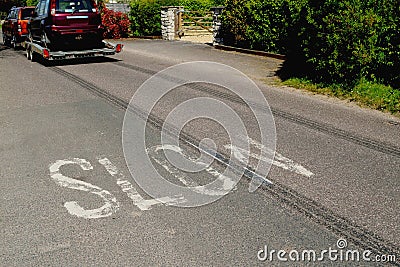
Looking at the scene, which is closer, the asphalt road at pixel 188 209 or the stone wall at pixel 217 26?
the asphalt road at pixel 188 209

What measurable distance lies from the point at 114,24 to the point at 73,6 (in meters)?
14.2

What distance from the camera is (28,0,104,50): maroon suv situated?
15898 mm

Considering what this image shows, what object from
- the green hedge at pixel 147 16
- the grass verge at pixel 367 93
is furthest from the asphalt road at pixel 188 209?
the green hedge at pixel 147 16

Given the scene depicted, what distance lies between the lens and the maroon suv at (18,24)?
22.7 meters

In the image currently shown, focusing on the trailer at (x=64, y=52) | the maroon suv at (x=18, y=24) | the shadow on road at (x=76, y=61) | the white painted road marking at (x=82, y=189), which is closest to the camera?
the white painted road marking at (x=82, y=189)

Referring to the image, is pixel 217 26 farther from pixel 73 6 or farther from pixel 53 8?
pixel 53 8

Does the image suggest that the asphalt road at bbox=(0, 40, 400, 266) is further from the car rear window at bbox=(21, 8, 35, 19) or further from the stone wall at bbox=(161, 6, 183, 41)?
the stone wall at bbox=(161, 6, 183, 41)

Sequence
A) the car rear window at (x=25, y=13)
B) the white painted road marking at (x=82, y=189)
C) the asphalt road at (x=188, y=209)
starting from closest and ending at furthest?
1. the asphalt road at (x=188, y=209)
2. the white painted road marking at (x=82, y=189)
3. the car rear window at (x=25, y=13)

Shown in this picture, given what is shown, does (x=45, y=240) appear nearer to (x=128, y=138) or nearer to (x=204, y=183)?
(x=204, y=183)

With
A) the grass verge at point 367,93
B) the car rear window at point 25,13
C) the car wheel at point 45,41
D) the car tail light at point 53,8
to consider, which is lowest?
the grass verge at point 367,93

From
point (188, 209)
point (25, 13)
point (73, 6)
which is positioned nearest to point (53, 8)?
point (73, 6)

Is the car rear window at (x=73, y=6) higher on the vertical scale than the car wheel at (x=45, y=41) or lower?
higher

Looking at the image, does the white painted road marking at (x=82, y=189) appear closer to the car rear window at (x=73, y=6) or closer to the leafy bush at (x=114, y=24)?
the car rear window at (x=73, y=6)

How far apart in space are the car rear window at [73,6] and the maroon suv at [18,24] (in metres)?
6.61
